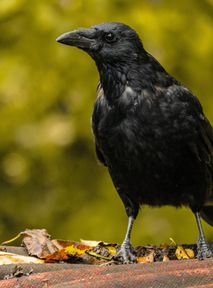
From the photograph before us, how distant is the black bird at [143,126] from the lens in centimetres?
536

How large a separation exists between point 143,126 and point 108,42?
1.63 feet

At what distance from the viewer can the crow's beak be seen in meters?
5.38

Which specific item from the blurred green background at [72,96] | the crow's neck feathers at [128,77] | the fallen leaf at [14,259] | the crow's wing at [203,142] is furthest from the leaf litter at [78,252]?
the blurred green background at [72,96]

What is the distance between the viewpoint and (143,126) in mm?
5336

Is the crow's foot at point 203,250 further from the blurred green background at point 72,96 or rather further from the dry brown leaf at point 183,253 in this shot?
the blurred green background at point 72,96

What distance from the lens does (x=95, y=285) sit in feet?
12.5

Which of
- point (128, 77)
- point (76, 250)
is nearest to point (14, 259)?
point (76, 250)

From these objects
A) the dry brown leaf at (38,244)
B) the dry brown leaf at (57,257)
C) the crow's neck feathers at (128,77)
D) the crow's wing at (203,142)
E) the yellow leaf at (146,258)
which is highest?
the crow's neck feathers at (128,77)

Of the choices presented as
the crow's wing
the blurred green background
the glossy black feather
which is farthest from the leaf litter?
the blurred green background

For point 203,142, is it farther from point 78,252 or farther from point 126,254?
point 78,252

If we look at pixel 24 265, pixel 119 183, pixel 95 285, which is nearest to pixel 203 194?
pixel 119 183

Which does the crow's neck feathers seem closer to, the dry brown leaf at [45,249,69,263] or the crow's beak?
the crow's beak

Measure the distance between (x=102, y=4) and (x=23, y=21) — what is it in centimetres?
56

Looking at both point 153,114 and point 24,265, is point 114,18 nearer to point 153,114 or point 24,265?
point 153,114
